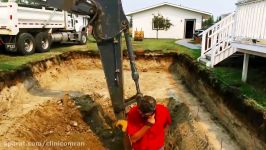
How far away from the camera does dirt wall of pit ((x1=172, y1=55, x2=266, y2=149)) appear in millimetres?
5341

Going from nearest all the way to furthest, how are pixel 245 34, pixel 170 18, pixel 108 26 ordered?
1. pixel 108 26
2. pixel 245 34
3. pixel 170 18

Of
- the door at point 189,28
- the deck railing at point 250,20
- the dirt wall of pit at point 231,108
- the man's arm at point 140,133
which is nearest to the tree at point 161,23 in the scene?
the door at point 189,28

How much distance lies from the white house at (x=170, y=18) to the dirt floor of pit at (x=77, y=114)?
60.4 ft

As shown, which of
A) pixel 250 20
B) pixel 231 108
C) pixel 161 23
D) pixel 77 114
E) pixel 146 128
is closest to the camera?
pixel 146 128

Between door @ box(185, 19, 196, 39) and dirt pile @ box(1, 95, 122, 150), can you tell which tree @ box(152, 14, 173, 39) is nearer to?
door @ box(185, 19, 196, 39)

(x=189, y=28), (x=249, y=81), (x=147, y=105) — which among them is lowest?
(x=249, y=81)

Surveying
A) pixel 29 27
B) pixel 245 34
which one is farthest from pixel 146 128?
pixel 29 27

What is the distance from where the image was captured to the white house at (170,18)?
99.1ft

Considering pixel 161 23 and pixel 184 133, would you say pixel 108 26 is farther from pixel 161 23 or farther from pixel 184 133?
pixel 161 23

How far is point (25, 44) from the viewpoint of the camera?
13.7 meters

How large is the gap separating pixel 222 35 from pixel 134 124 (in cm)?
773

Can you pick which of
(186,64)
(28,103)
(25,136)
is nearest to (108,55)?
(25,136)

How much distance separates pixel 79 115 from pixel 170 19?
76.3 feet

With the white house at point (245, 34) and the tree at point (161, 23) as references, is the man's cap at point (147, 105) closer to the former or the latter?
the white house at point (245, 34)
